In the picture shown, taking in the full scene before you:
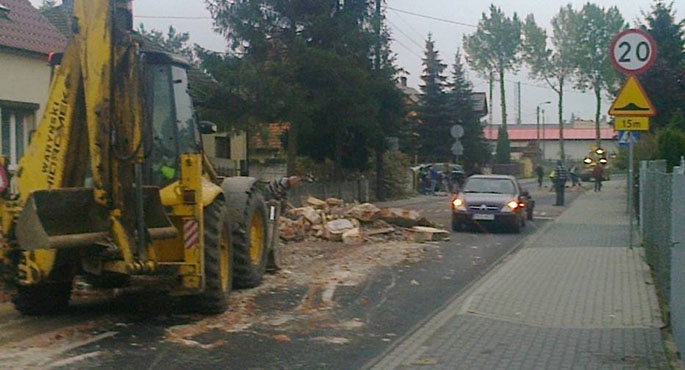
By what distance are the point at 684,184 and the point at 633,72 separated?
7498 millimetres

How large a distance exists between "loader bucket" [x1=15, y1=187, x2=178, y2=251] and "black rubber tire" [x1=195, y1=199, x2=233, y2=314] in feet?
2.81

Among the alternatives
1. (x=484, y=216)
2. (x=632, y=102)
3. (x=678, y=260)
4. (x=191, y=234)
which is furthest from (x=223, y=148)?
(x=678, y=260)

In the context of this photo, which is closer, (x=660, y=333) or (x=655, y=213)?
(x=660, y=333)

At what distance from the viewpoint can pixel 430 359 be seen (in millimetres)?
8570

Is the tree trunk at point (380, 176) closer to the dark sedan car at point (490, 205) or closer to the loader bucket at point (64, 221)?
the dark sedan car at point (490, 205)

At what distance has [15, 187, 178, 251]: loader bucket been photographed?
888cm

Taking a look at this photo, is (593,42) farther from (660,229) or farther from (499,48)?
(660,229)

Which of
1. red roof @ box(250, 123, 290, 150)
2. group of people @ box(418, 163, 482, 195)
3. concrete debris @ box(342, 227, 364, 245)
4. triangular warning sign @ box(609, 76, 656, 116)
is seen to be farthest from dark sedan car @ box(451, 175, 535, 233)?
group of people @ box(418, 163, 482, 195)

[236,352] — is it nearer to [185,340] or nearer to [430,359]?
[185,340]

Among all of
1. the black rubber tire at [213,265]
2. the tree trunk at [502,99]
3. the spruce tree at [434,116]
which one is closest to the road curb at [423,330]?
the black rubber tire at [213,265]

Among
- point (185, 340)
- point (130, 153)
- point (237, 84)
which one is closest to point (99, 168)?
point (130, 153)

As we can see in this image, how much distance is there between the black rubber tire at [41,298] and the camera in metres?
10.6

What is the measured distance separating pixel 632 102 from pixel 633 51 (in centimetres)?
138

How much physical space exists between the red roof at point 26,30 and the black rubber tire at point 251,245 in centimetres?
861
